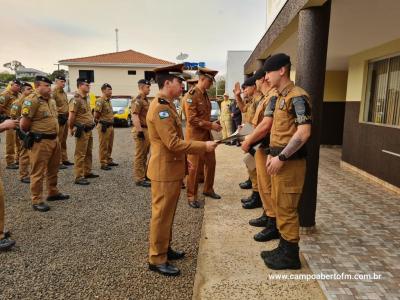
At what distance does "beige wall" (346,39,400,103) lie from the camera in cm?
612

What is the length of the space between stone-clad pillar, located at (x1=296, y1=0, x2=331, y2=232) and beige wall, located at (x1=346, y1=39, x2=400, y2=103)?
10.8 feet

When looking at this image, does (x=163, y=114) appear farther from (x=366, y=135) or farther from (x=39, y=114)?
(x=366, y=135)

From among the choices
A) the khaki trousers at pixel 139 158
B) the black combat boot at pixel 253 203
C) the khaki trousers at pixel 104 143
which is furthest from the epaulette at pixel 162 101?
the khaki trousers at pixel 104 143

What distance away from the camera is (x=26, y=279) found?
9.68 feet

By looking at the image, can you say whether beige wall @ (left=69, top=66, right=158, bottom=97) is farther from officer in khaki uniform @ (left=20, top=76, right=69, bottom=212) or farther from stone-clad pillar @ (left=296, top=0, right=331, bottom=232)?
stone-clad pillar @ (left=296, top=0, right=331, bottom=232)

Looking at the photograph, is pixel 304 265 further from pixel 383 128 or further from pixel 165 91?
pixel 383 128

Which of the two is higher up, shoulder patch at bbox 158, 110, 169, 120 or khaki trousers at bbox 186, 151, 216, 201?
shoulder patch at bbox 158, 110, 169, 120

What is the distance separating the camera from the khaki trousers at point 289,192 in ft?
9.51

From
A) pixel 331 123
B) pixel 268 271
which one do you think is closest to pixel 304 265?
pixel 268 271

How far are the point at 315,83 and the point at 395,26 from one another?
236cm

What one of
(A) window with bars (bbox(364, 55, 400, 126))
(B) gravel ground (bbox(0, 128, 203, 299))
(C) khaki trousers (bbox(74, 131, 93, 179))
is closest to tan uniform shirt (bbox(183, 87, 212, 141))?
(B) gravel ground (bbox(0, 128, 203, 299))

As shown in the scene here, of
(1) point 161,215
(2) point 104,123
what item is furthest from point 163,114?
(2) point 104,123

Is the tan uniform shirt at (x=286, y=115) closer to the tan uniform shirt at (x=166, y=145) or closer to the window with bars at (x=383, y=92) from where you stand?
the tan uniform shirt at (x=166, y=145)

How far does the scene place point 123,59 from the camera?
32781mm
